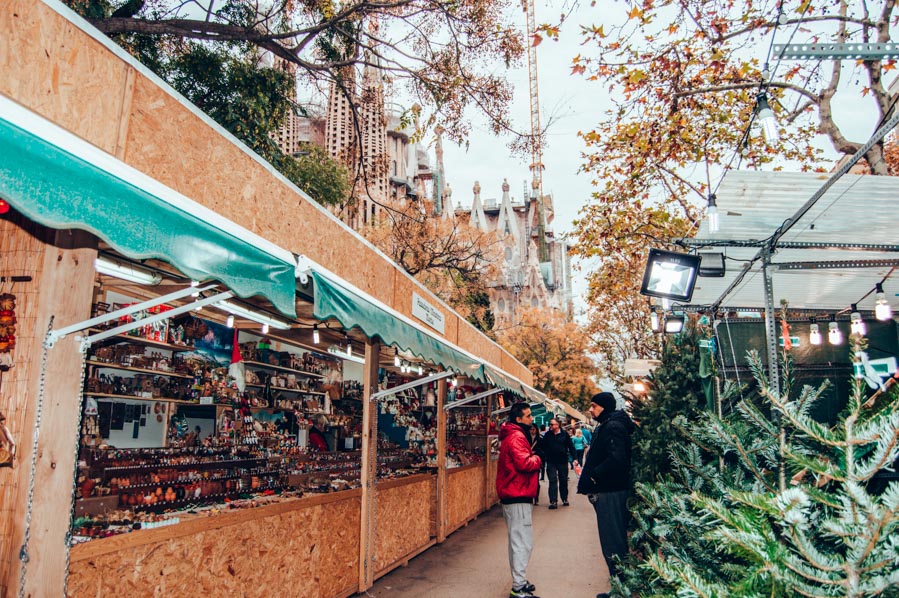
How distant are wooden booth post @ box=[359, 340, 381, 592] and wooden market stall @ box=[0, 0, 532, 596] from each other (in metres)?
0.42

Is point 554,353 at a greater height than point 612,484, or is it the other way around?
point 554,353

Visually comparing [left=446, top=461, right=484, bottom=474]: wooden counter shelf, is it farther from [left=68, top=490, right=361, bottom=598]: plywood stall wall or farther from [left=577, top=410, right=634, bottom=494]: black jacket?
[left=577, top=410, right=634, bottom=494]: black jacket

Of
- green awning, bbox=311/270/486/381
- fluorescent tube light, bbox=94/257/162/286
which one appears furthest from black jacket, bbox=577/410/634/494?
fluorescent tube light, bbox=94/257/162/286

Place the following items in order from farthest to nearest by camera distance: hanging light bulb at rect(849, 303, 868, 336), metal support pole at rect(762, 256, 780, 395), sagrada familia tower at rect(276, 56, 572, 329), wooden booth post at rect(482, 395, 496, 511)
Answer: sagrada familia tower at rect(276, 56, 572, 329) < wooden booth post at rect(482, 395, 496, 511) < hanging light bulb at rect(849, 303, 868, 336) < metal support pole at rect(762, 256, 780, 395)

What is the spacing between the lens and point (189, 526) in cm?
374

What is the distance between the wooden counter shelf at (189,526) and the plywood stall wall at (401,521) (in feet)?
3.86

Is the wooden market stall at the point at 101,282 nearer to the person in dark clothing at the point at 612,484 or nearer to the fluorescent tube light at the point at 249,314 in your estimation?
the fluorescent tube light at the point at 249,314

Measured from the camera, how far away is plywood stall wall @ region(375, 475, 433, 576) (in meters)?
6.46

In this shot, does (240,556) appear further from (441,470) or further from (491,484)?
(491,484)

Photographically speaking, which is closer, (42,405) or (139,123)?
(42,405)

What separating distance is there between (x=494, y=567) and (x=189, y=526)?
4.56m

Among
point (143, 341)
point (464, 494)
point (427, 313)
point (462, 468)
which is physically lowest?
point (464, 494)

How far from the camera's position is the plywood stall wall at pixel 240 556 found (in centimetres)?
317

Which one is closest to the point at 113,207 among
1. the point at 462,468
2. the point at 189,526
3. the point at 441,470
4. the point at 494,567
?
the point at 189,526
